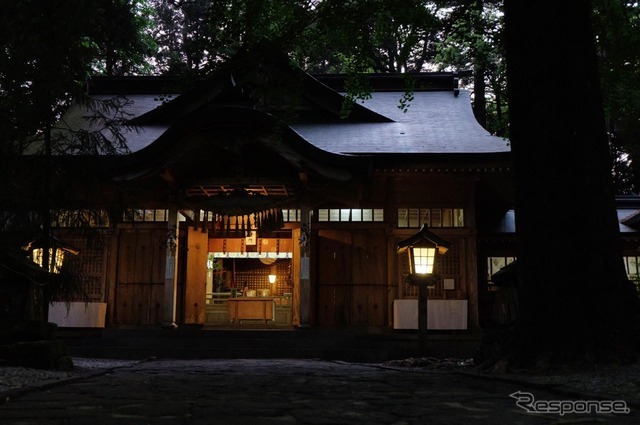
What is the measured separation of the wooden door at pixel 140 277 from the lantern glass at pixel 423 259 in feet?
23.0

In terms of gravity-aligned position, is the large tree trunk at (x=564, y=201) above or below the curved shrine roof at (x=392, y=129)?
below

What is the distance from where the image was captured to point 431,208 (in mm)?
14398

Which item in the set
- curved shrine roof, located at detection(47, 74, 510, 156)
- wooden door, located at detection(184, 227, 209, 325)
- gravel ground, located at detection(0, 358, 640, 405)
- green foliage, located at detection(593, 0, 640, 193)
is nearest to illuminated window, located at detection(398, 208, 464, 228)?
curved shrine roof, located at detection(47, 74, 510, 156)

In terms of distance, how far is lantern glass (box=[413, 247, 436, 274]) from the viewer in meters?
10.3

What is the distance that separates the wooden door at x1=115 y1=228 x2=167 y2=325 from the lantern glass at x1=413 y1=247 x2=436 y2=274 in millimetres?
6997

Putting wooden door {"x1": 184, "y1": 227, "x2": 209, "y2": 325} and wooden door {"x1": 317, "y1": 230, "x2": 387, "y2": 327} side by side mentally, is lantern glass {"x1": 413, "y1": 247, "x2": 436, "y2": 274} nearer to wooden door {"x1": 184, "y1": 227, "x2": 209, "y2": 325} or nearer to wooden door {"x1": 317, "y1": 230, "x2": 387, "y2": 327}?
wooden door {"x1": 317, "y1": 230, "x2": 387, "y2": 327}

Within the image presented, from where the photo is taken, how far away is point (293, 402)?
4387 mm

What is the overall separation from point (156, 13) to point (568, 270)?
95.5 ft

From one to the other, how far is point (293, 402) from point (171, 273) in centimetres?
950

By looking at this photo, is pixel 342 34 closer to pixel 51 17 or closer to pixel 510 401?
pixel 51 17

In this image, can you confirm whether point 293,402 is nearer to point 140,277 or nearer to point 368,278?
point 368,278

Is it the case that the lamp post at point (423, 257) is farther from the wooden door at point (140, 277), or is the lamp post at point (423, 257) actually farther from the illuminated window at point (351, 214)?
the wooden door at point (140, 277)

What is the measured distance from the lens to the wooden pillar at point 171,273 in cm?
1294

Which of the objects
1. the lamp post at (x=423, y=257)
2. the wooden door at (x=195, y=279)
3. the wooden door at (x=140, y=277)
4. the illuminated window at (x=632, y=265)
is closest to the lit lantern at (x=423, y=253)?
the lamp post at (x=423, y=257)
